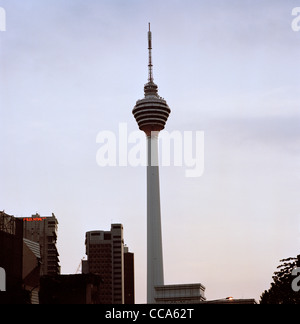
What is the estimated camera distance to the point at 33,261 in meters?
183

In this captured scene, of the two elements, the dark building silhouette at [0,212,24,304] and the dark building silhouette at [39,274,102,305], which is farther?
the dark building silhouette at [39,274,102,305]

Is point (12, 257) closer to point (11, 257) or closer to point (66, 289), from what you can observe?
point (11, 257)

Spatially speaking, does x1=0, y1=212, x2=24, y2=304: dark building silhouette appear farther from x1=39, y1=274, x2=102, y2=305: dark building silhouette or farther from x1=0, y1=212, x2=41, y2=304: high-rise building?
x1=39, y1=274, x2=102, y2=305: dark building silhouette

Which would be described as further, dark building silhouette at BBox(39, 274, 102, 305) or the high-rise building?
dark building silhouette at BBox(39, 274, 102, 305)

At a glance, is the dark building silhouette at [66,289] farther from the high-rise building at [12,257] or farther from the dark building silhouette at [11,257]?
the dark building silhouette at [11,257]

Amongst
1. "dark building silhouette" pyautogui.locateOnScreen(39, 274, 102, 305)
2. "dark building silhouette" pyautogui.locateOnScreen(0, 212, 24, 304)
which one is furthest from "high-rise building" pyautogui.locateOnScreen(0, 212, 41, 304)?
"dark building silhouette" pyautogui.locateOnScreen(39, 274, 102, 305)

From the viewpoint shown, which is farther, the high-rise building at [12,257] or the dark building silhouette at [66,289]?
the dark building silhouette at [66,289]

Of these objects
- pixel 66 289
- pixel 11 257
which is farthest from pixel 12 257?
pixel 66 289

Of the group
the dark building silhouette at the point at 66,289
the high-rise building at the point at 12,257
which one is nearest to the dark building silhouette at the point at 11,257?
the high-rise building at the point at 12,257

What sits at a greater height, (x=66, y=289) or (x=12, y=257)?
(x=12, y=257)
